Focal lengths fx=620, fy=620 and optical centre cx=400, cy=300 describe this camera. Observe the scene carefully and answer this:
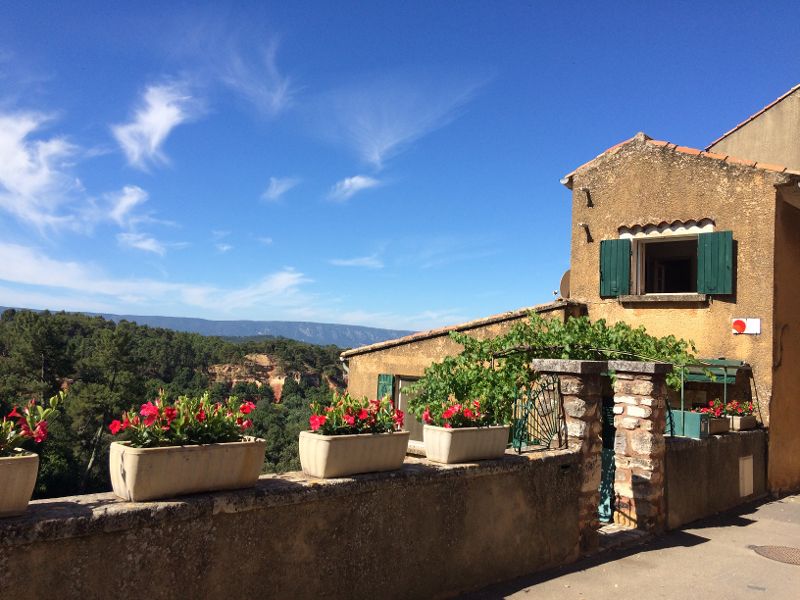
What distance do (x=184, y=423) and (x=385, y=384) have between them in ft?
33.7

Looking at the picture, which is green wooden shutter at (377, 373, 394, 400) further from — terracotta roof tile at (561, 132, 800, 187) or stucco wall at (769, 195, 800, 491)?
stucco wall at (769, 195, 800, 491)

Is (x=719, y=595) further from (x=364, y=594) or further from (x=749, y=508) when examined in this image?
(x=749, y=508)

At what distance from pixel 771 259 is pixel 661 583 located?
6.65m

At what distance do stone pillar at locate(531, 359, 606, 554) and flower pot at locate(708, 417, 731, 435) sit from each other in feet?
11.1

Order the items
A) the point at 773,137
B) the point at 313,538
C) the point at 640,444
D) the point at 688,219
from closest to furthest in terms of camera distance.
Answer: the point at 313,538 → the point at 640,444 → the point at 688,219 → the point at 773,137

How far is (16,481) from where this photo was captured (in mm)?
2553

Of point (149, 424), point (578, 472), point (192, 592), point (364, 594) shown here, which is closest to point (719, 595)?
point (578, 472)

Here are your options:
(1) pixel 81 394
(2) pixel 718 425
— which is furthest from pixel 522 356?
(1) pixel 81 394

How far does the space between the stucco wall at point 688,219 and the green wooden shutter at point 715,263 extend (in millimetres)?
168

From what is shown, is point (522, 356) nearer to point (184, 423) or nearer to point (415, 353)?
point (415, 353)

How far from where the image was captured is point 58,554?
266cm

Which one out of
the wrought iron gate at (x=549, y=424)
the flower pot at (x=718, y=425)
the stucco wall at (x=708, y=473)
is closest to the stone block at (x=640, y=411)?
the stucco wall at (x=708, y=473)

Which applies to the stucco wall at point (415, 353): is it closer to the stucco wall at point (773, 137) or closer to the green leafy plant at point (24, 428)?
the stucco wall at point (773, 137)

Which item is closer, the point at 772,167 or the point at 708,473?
the point at 708,473
